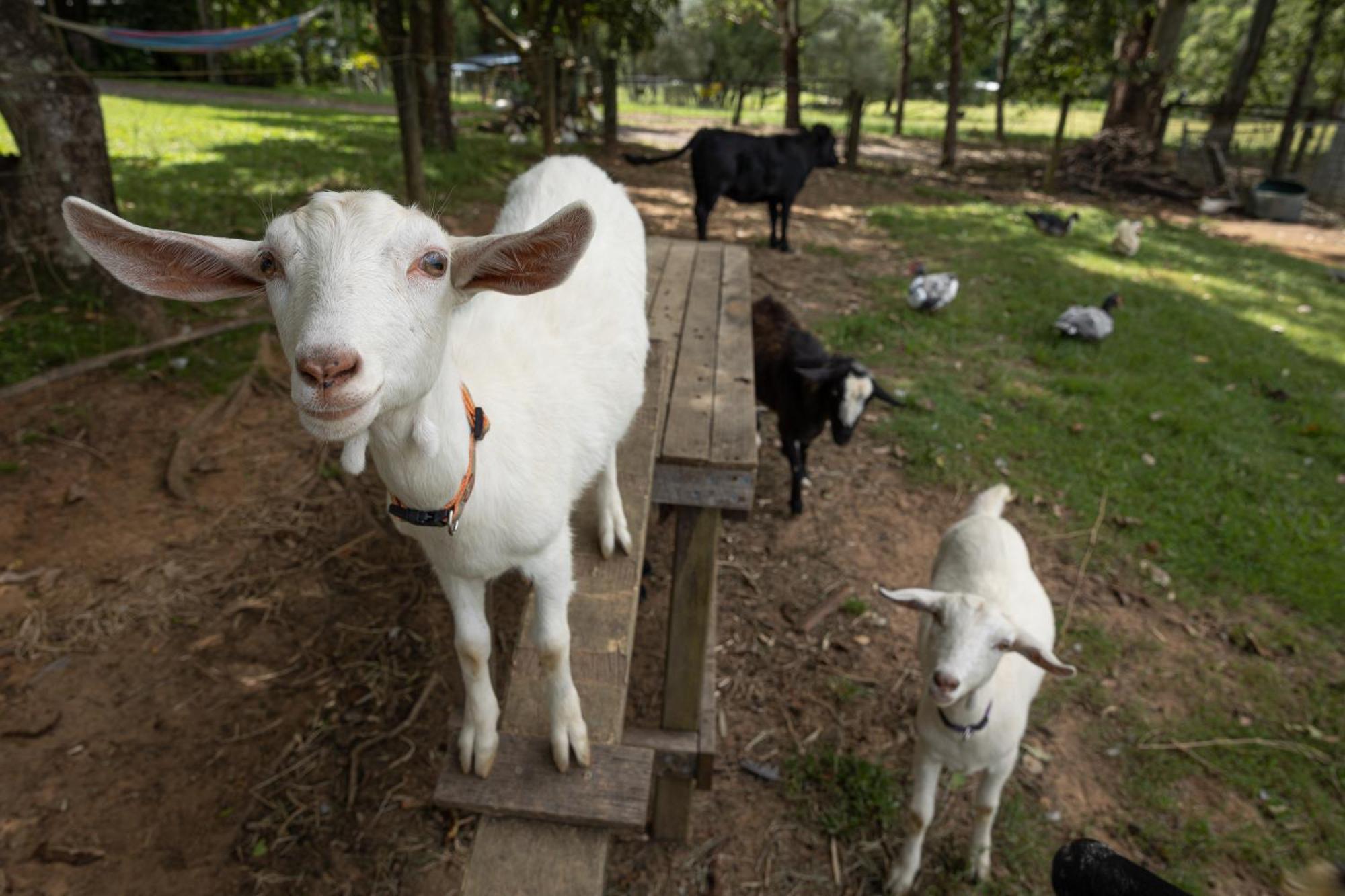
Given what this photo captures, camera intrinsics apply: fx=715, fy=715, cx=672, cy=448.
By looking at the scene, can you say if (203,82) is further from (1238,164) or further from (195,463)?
(1238,164)

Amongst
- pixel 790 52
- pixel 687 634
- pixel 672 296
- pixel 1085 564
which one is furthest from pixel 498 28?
pixel 687 634

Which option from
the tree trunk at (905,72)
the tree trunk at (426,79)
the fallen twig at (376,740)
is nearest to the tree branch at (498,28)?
the tree trunk at (426,79)

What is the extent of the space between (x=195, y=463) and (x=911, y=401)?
4922mm

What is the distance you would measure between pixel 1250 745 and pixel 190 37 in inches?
291

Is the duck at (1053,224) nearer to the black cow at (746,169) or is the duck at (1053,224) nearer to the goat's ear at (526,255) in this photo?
the black cow at (746,169)

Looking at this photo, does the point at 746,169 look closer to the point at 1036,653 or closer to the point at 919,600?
the point at 919,600

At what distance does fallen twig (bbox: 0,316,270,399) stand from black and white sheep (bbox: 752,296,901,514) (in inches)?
151

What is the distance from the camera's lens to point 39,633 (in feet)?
10.6

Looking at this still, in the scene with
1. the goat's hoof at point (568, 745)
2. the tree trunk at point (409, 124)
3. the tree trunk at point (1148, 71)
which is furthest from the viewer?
the tree trunk at point (1148, 71)

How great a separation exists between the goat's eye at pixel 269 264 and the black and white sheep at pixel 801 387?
322 cm

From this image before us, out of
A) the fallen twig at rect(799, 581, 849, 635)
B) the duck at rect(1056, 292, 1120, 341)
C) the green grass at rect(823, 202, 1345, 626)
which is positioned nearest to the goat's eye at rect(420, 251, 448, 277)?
the fallen twig at rect(799, 581, 849, 635)

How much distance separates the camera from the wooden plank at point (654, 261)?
452 centimetres

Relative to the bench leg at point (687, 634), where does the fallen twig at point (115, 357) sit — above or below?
above

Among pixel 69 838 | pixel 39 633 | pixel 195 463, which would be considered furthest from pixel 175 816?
pixel 195 463
